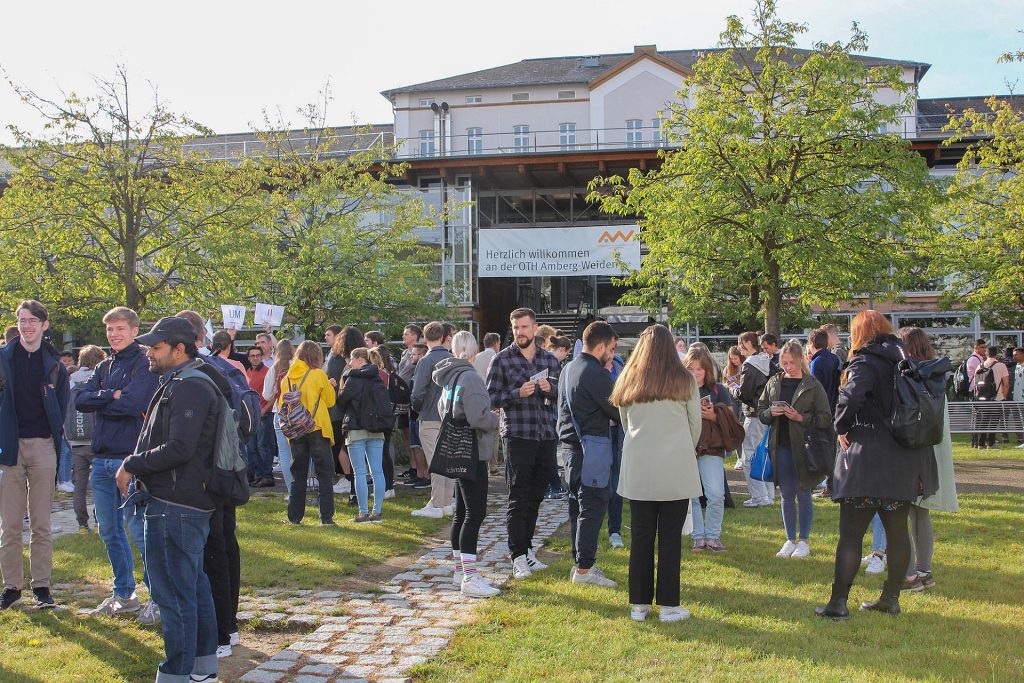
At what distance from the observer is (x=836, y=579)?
6172 mm

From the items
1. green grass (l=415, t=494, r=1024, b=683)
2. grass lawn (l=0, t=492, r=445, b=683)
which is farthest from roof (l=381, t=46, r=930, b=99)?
green grass (l=415, t=494, r=1024, b=683)

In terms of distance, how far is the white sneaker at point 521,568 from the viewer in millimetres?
7297

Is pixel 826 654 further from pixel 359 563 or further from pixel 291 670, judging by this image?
pixel 359 563

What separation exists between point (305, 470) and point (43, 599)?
3.49 m

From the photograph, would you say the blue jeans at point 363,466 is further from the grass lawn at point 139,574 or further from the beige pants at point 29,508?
the beige pants at point 29,508

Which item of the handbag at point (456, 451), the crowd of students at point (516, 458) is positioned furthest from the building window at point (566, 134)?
the handbag at point (456, 451)

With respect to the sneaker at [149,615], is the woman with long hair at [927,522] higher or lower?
higher

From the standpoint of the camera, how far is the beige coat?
6.04 m

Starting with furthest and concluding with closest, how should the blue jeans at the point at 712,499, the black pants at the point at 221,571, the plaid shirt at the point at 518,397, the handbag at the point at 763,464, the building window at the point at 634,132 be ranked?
the building window at the point at 634,132
the handbag at the point at 763,464
the blue jeans at the point at 712,499
the plaid shirt at the point at 518,397
the black pants at the point at 221,571

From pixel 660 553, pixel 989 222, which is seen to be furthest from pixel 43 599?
A: pixel 989 222

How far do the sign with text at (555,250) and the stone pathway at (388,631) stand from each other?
21.5 m

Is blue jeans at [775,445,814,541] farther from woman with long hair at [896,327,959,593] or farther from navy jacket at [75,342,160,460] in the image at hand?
navy jacket at [75,342,160,460]

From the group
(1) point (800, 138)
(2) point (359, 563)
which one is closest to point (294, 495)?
(2) point (359, 563)

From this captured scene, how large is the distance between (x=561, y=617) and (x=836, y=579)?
6.09 feet
